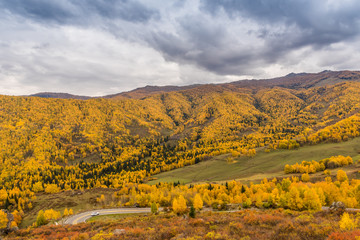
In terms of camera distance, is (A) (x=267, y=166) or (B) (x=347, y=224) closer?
(B) (x=347, y=224)

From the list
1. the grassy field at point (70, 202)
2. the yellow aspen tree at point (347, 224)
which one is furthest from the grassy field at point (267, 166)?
the yellow aspen tree at point (347, 224)

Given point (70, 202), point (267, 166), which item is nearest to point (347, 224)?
point (70, 202)

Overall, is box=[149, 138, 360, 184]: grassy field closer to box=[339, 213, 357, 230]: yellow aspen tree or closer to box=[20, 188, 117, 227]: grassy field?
box=[20, 188, 117, 227]: grassy field

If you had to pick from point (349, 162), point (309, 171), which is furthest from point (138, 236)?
point (349, 162)

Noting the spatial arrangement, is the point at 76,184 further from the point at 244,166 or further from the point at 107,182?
the point at 244,166

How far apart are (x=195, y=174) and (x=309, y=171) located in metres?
108

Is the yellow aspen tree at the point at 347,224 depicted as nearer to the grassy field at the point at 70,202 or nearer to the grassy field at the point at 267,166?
the grassy field at the point at 70,202

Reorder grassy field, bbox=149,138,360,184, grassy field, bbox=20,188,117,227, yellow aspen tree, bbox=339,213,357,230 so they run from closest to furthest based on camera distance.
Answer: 1. yellow aspen tree, bbox=339,213,357,230
2. grassy field, bbox=20,188,117,227
3. grassy field, bbox=149,138,360,184

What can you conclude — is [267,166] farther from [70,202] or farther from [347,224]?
[70,202]

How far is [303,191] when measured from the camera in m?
58.1

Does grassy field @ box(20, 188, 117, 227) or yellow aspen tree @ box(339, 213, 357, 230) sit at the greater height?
yellow aspen tree @ box(339, 213, 357, 230)

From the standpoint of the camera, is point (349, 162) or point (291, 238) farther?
point (349, 162)

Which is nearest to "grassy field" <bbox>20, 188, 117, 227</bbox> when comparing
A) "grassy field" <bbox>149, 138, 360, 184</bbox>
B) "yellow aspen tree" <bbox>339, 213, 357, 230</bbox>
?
"grassy field" <bbox>149, 138, 360, 184</bbox>

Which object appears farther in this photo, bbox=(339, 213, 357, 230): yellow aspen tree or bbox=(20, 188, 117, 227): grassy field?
bbox=(20, 188, 117, 227): grassy field
